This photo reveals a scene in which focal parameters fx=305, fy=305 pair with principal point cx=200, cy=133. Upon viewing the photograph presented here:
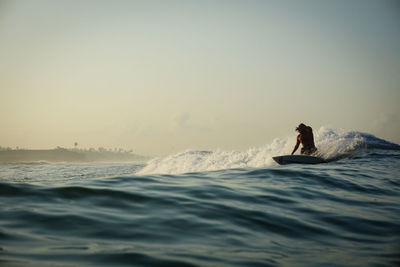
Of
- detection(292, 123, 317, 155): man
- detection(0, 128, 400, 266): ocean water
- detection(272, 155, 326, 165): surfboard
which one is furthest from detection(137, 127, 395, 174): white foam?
detection(0, 128, 400, 266): ocean water

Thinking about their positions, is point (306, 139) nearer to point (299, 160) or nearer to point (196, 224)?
point (299, 160)

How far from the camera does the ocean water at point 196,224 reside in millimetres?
2557

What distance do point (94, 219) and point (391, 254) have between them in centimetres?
300

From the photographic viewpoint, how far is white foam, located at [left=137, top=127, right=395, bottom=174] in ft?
47.9

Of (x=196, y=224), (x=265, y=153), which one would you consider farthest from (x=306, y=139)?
(x=196, y=224)

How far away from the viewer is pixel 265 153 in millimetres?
16328

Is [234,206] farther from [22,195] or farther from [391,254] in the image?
[22,195]

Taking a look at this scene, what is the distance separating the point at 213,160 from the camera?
15.7 meters

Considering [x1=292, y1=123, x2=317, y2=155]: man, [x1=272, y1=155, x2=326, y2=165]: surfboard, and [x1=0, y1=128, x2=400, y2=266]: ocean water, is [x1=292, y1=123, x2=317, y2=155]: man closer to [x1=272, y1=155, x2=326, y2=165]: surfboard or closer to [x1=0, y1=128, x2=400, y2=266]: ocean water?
[x1=272, y1=155, x2=326, y2=165]: surfboard

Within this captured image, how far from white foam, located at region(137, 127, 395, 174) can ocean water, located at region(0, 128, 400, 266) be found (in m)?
8.15

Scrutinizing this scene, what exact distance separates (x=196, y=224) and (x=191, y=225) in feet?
0.26

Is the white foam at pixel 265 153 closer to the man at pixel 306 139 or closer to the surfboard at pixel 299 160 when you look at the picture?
the man at pixel 306 139

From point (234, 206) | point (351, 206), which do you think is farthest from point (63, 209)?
point (351, 206)

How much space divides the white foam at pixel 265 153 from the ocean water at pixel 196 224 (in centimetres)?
815
